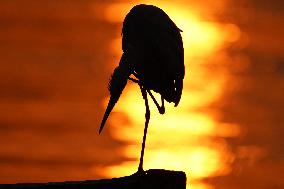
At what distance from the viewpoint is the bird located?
9.97 m

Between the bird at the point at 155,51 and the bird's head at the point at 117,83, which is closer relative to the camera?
the bird's head at the point at 117,83

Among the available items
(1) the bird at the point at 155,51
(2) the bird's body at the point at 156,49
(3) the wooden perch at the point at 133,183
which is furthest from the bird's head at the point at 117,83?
(3) the wooden perch at the point at 133,183

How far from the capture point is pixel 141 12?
10.6 meters

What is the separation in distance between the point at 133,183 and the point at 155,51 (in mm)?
5530

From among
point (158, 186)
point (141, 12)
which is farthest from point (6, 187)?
point (141, 12)

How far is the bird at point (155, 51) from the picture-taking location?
9.97 m

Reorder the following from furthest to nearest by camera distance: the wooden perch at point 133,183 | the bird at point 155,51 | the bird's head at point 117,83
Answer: the bird at point 155,51 < the bird's head at point 117,83 < the wooden perch at point 133,183

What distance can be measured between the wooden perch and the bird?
4.35 m

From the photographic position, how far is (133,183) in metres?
4.69

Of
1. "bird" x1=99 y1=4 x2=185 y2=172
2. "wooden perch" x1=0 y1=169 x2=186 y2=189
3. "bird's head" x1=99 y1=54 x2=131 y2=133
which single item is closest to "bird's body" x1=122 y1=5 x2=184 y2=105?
"bird" x1=99 y1=4 x2=185 y2=172

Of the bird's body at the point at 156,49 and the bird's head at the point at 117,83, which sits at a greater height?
the bird's body at the point at 156,49

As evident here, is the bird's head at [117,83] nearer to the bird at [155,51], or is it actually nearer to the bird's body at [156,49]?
the bird at [155,51]

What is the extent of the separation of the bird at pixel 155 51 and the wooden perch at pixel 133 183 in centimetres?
435

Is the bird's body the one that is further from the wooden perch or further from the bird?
the wooden perch
